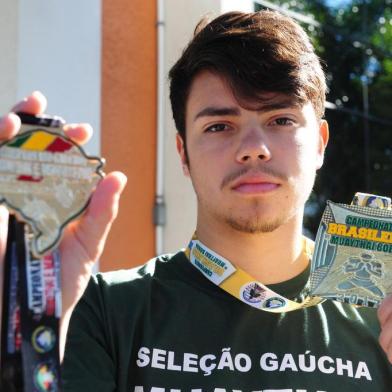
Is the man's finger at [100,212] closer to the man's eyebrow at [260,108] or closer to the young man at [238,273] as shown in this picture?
the young man at [238,273]

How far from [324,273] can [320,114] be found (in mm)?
561

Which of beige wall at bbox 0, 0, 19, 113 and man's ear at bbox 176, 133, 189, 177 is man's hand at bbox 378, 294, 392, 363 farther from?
beige wall at bbox 0, 0, 19, 113

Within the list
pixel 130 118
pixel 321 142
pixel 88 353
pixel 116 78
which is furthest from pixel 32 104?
pixel 130 118

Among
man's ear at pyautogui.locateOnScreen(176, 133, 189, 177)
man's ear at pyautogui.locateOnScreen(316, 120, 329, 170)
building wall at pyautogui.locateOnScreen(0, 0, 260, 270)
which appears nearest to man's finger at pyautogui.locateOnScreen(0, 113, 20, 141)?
man's ear at pyautogui.locateOnScreen(176, 133, 189, 177)

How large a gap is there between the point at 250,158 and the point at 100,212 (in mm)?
649

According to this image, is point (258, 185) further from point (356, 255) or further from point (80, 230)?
point (80, 230)

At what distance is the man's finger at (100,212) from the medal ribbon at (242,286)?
2.15 feet

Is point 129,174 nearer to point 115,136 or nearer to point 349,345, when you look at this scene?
point 115,136

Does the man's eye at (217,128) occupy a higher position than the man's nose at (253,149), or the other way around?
the man's eye at (217,128)

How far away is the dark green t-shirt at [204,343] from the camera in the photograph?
183 cm

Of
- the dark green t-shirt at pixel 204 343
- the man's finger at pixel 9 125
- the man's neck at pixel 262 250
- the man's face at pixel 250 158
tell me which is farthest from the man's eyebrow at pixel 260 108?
the man's finger at pixel 9 125

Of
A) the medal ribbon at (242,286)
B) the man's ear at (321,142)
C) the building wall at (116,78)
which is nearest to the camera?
the medal ribbon at (242,286)

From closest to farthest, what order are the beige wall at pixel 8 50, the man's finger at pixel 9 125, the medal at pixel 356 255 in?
the man's finger at pixel 9 125 < the medal at pixel 356 255 < the beige wall at pixel 8 50

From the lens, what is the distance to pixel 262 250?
2.10 metres
